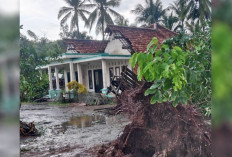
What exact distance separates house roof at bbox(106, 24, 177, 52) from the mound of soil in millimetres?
734

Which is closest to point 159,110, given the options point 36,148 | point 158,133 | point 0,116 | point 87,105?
point 158,133

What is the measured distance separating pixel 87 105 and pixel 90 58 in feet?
8.94

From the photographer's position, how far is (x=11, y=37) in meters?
0.89

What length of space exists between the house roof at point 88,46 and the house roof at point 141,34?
36cm

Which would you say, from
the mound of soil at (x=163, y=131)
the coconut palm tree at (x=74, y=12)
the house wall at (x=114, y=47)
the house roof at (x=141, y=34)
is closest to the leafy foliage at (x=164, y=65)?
the mound of soil at (x=163, y=131)

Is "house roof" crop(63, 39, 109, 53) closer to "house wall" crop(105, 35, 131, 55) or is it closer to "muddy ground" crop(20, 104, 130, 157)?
"house wall" crop(105, 35, 131, 55)

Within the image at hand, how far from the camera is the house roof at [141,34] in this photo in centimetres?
343

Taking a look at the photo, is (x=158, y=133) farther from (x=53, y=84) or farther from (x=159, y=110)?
(x=53, y=84)

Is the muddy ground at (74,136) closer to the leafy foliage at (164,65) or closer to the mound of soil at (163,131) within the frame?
the mound of soil at (163,131)

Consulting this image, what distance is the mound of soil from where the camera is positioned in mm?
2713

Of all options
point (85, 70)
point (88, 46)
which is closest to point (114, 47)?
point (88, 46)

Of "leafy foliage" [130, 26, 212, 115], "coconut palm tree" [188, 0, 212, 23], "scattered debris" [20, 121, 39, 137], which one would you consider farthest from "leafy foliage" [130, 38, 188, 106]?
"scattered debris" [20, 121, 39, 137]

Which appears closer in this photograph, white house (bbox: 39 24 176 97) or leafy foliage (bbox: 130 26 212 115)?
leafy foliage (bbox: 130 26 212 115)

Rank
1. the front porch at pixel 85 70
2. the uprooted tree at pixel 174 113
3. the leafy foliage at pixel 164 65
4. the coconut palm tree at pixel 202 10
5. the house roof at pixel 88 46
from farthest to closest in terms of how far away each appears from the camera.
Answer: the front porch at pixel 85 70
the house roof at pixel 88 46
the uprooted tree at pixel 174 113
the leafy foliage at pixel 164 65
the coconut palm tree at pixel 202 10
